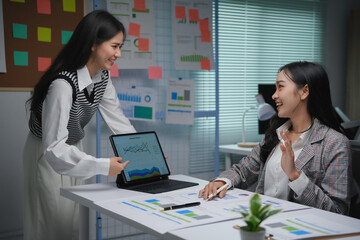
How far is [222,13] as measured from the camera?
4.06m

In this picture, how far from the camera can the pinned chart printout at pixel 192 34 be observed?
10.9 feet

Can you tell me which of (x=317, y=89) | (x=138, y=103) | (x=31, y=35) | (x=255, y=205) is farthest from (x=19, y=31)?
Answer: (x=255, y=205)

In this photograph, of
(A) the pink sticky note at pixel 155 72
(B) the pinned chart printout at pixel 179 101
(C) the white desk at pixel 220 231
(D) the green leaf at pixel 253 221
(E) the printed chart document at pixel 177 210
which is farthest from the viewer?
(B) the pinned chart printout at pixel 179 101

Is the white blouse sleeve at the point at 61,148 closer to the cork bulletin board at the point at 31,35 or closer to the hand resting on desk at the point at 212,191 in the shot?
the hand resting on desk at the point at 212,191

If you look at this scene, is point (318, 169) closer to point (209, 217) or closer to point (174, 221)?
point (209, 217)

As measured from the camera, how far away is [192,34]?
11.1 feet

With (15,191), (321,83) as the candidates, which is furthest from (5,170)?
(321,83)

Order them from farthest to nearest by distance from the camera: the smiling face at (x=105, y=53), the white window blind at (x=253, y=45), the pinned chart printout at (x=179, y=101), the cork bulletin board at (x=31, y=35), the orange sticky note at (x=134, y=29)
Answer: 1. the white window blind at (x=253, y=45)
2. the pinned chart printout at (x=179, y=101)
3. the orange sticky note at (x=134, y=29)
4. the cork bulletin board at (x=31, y=35)
5. the smiling face at (x=105, y=53)

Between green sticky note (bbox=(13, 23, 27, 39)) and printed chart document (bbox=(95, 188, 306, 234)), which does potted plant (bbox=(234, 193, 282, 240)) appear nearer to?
printed chart document (bbox=(95, 188, 306, 234))

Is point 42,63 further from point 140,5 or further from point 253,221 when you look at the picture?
point 253,221

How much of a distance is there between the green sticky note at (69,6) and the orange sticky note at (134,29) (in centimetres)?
A: 40

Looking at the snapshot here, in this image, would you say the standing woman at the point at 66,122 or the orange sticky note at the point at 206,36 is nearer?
the standing woman at the point at 66,122

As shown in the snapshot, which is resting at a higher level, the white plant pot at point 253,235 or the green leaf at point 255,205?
the green leaf at point 255,205

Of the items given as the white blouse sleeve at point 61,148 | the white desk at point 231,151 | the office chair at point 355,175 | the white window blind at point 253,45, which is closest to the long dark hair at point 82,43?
the white blouse sleeve at point 61,148
